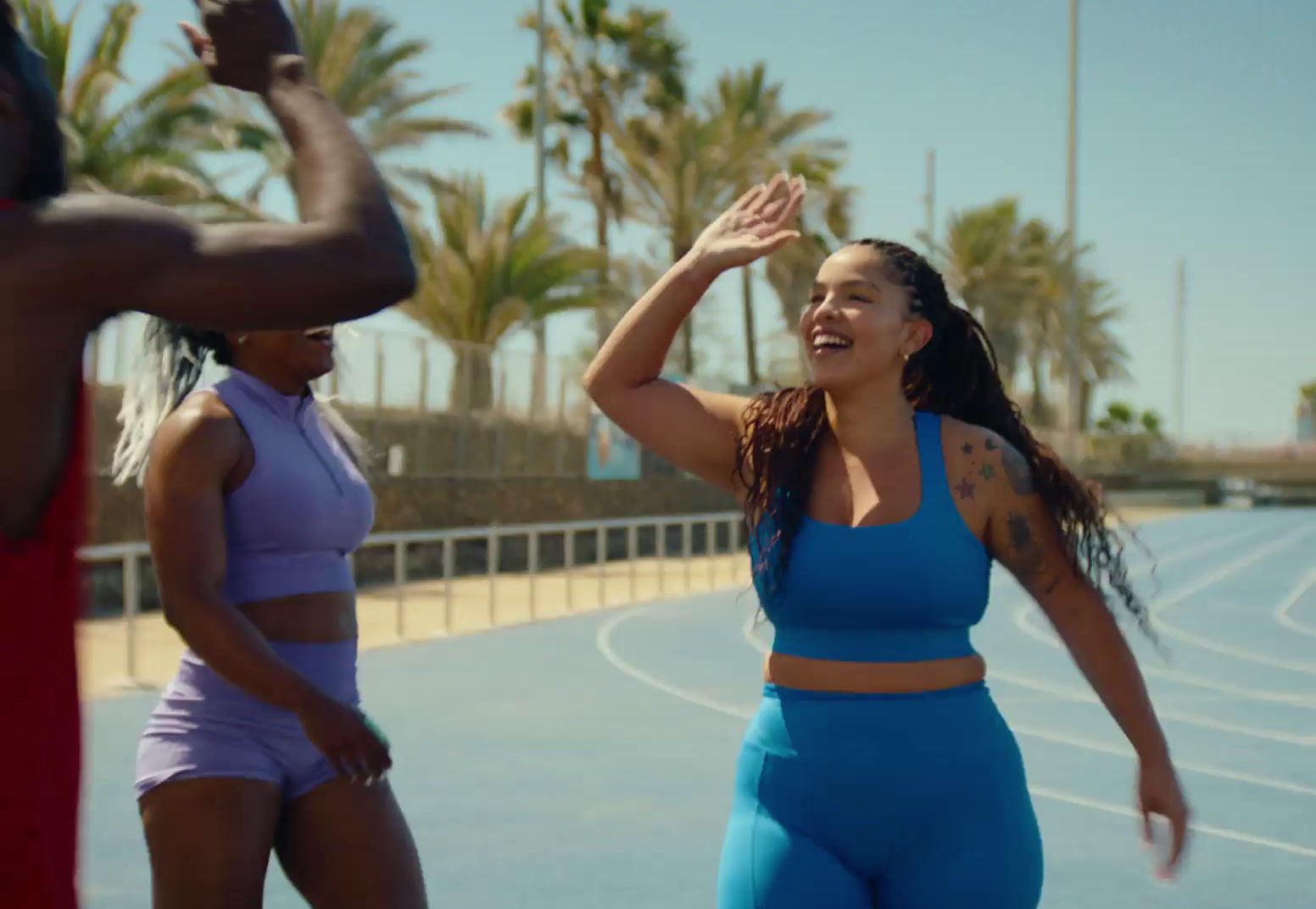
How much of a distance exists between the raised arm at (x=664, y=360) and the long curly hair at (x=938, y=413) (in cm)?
7

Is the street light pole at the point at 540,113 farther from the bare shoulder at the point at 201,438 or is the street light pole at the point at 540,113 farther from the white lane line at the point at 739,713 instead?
the bare shoulder at the point at 201,438

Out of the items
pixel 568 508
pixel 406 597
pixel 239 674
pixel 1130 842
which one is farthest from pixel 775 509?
pixel 568 508

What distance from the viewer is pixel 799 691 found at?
3.39 m

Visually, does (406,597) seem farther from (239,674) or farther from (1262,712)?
(239,674)

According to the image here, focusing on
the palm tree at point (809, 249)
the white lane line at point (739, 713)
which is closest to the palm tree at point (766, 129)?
the palm tree at point (809, 249)

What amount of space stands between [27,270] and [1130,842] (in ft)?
23.9

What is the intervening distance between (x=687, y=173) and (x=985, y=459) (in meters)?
35.7

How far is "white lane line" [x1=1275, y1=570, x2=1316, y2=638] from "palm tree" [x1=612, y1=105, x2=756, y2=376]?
1517cm

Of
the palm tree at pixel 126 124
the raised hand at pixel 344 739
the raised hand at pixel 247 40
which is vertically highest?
the palm tree at pixel 126 124

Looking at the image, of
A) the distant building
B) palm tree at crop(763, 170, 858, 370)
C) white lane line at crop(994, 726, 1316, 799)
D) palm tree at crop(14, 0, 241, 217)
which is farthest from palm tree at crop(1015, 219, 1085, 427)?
the distant building

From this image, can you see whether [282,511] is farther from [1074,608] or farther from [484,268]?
[484,268]

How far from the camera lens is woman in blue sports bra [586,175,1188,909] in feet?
10.9

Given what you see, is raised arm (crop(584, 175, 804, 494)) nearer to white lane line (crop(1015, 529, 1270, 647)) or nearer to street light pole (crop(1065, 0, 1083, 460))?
white lane line (crop(1015, 529, 1270, 647))

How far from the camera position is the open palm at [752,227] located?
357 cm
